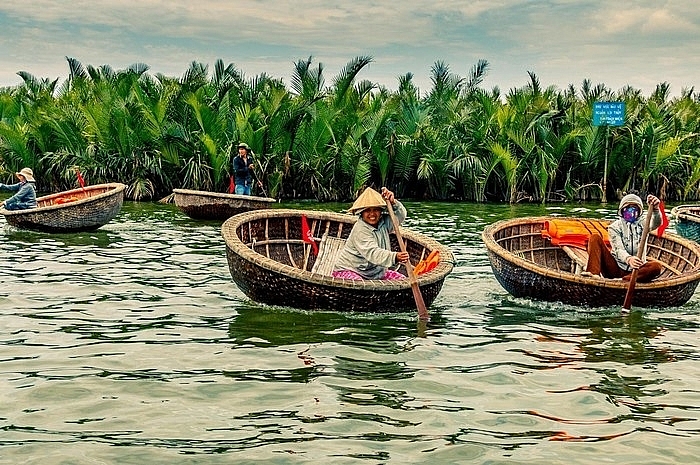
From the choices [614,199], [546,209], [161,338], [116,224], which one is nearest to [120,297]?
[161,338]

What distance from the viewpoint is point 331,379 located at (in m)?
7.02

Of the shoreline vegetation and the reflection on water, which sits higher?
the shoreline vegetation

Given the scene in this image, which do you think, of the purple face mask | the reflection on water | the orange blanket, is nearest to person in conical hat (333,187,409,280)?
the reflection on water

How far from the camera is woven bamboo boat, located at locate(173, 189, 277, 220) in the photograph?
1870cm

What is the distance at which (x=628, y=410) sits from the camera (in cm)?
636

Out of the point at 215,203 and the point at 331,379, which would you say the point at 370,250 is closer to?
the point at 331,379

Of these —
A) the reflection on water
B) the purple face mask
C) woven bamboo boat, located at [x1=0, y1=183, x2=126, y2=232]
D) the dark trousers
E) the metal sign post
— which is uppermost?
Answer: the metal sign post

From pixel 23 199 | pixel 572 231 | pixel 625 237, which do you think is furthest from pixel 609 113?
pixel 625 237

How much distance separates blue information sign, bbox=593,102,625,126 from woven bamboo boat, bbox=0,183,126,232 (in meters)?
12.8

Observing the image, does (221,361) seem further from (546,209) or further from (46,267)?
(546,209)

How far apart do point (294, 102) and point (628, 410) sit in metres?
20.4

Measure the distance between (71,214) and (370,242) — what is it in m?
8.30

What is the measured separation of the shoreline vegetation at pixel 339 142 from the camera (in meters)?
24.6

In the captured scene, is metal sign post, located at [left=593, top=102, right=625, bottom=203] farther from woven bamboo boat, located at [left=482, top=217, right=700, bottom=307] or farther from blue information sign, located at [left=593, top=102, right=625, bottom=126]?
woven bamboo boat, located at [left=482, top=217, right=700, bottom=307]
